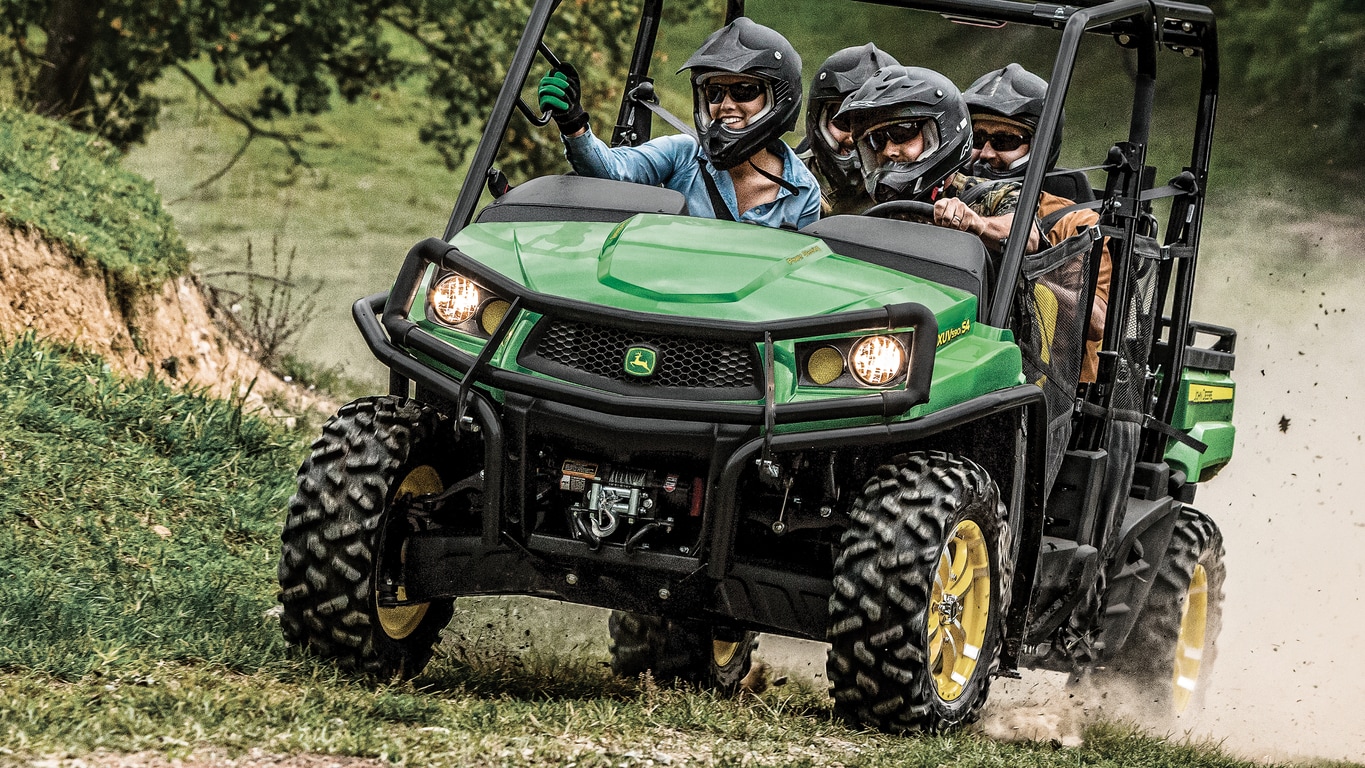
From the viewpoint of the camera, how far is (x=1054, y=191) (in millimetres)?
6969

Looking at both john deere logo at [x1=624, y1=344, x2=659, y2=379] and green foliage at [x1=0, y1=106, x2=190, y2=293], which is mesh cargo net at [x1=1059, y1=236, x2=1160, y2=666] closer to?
john deere logo at [x1=624, y1=344, x2=659, y2=379]

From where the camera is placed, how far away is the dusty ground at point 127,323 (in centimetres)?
937

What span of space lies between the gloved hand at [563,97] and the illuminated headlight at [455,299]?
0.64m

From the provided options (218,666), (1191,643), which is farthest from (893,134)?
(1191,643)

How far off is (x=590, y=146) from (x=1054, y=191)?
2.22 m

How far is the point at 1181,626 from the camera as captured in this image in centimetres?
720

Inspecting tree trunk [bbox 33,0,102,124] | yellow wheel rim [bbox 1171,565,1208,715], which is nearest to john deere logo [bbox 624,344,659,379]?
yellow wheel rim [bbox 1171,565,1208,715]

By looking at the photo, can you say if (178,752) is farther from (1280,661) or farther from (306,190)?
(306,190)

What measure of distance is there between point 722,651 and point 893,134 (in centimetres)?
218

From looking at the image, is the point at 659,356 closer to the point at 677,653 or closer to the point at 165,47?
the point at 677,653

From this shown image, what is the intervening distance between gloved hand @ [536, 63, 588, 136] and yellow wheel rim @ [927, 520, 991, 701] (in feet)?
5.33

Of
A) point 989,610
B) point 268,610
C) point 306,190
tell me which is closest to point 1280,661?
point 989,610

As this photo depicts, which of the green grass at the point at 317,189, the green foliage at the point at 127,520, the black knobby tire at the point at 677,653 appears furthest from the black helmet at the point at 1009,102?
the green grass at the point at 317,189

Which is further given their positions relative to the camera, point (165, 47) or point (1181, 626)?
point (165, 47)
